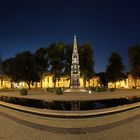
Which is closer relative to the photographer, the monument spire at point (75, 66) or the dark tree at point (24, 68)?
the monument spire at point (75, 66)

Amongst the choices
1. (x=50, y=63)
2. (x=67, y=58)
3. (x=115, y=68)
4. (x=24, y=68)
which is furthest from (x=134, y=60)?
(x=24, y=68)

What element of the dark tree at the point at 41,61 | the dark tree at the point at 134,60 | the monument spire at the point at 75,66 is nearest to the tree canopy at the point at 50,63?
the dark tree at the point at 41,61

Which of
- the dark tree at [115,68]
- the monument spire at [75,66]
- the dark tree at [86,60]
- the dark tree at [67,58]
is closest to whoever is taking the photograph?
the monument spire at [75,66]

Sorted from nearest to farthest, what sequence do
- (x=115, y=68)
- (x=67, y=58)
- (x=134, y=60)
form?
1. (x=134, y=60)
2. (x=67, y=58)
3. (x=115, y=68)

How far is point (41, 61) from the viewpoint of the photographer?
324ft

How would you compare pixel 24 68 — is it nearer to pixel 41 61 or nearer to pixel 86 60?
pixel 41 61

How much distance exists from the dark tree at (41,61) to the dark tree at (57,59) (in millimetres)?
4020

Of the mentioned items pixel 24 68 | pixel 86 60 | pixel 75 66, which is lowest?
pixel 75 66

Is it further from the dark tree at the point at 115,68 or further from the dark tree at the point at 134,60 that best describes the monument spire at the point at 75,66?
the dark tree at the point at 115,68

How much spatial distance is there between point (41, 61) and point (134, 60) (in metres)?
31.2

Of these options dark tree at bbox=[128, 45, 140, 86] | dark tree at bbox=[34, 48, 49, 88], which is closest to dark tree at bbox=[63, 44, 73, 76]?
dark tree at bbox=[34, 48, 49, 88]

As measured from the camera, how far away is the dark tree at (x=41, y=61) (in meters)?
98.1

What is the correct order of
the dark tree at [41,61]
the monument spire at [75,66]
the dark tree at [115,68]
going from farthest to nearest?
the dark tree at [115,68]
the dark tree at [41,61]
the monument spire at [75,66]

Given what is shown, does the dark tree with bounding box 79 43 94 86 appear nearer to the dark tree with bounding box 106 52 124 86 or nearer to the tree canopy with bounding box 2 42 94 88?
the tree canopy with bounding box 2 42 94 88
